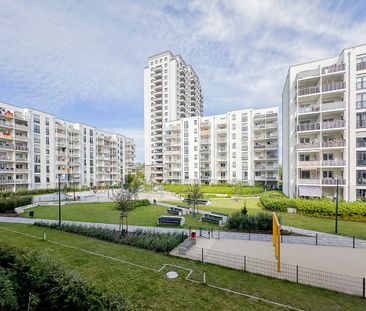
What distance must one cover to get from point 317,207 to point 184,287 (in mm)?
22302

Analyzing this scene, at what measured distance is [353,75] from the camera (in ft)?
95.3

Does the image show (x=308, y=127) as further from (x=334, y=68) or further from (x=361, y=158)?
(x=334, y=68)

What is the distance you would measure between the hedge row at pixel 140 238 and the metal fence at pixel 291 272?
1639 millimetres

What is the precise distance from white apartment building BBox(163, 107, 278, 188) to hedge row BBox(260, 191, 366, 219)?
28780mm

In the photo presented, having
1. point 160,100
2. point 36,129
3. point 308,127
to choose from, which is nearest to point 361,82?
point 308,127

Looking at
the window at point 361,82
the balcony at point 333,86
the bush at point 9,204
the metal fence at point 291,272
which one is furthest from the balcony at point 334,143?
the bush at point 9,204

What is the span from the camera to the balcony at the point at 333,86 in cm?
2980

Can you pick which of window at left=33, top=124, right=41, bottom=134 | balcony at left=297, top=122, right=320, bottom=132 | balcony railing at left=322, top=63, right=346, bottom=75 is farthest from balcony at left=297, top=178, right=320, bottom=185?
window at left=33, top=124, right=41, bottom=134

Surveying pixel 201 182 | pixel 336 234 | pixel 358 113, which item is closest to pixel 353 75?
pixel 358 113

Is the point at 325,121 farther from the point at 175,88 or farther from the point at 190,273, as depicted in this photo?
the point at 175,88

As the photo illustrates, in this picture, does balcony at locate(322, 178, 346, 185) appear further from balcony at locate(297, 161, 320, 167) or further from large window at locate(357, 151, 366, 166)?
large window at locate(357, 151, 366, 166)

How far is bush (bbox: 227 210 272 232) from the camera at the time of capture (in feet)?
63.3

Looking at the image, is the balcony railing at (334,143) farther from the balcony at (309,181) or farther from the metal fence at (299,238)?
the metal fence at (299,238)

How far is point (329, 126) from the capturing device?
100ft
